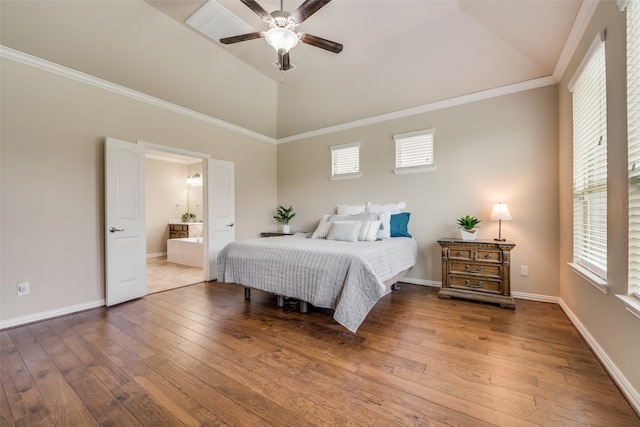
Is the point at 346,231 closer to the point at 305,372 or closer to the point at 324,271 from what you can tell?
the point at 324,271

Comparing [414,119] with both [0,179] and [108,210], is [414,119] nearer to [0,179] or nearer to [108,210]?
[108,210]

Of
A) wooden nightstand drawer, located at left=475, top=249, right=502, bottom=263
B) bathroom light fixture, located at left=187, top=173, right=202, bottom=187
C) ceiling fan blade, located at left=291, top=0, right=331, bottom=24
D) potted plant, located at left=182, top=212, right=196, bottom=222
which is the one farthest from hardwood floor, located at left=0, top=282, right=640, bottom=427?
bathroom light fixture, located at left=187, top=173, right=202, bottom=187

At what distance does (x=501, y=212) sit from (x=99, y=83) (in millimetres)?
5025

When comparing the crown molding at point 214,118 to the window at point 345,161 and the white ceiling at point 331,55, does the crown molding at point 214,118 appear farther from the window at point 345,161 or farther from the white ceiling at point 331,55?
the window at point 345,161

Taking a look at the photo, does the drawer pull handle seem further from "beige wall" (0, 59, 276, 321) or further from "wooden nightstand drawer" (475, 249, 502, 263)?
"beige wall" (0, 59, 276, 321)

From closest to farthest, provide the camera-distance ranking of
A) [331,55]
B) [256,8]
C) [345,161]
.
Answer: [256,8], [331,55], [345,161]

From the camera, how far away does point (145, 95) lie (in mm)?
3502

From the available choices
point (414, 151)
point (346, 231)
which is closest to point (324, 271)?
point (346, 231)

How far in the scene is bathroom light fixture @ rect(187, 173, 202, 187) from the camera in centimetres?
719

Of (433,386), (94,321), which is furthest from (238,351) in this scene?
(94,321)

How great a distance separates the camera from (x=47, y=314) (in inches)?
107

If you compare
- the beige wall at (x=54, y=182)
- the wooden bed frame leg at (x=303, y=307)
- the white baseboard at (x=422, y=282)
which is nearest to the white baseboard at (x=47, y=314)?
the beige wall at (x=54, y=182)

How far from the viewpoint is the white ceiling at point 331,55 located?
2502 millimetres

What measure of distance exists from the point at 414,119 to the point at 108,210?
4285mm
